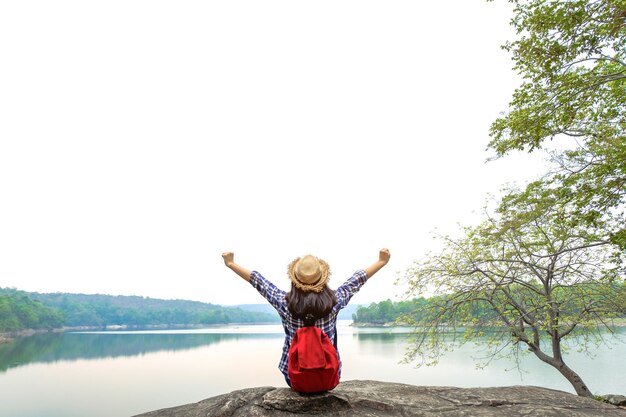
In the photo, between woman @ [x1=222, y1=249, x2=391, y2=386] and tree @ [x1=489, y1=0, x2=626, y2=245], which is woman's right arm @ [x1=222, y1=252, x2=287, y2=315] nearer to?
woman @ [x1=222, y1=249, x2=391, y2=386]

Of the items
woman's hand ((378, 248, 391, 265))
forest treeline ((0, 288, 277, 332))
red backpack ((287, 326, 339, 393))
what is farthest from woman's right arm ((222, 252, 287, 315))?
forest treeline ((0, 288, 277, 332))

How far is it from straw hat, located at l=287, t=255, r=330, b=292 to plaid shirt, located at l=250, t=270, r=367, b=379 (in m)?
0.27

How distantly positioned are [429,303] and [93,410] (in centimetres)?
1813

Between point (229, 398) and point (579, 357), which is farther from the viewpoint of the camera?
point (579, 357)

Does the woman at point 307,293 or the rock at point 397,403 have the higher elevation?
the woman at point 307,293

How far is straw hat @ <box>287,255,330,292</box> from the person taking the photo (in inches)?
141

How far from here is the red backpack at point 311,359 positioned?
3.53 meters

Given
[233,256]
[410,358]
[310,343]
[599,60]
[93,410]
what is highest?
[599,60]

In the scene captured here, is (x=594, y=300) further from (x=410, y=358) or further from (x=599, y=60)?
(x=599, y=60)

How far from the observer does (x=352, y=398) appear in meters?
4.12

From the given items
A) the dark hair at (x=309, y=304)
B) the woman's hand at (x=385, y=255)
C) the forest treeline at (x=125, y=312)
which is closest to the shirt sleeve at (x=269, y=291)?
the dark hair at (x=309, y=304)

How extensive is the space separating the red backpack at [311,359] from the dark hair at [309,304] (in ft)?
0.33

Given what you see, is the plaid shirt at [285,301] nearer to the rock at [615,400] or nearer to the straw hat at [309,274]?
the straw hat at [309,274]

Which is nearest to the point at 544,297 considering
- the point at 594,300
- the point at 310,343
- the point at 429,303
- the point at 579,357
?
the point at 594,300
